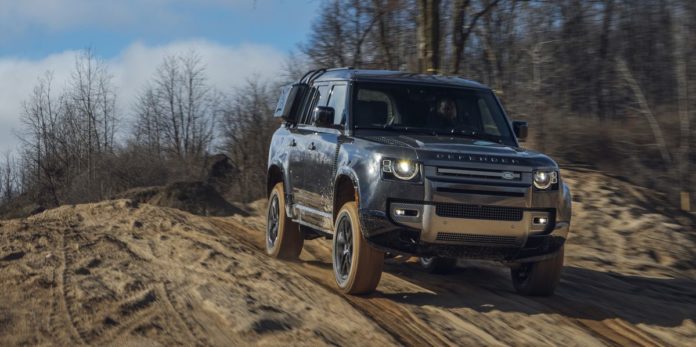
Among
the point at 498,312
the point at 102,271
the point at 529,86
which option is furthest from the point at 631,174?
the point at 102,271

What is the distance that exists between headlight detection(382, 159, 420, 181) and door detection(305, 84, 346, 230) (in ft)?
3.61

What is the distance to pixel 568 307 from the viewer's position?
7750mm

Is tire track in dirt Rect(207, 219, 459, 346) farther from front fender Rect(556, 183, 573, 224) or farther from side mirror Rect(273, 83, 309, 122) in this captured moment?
side mirror Rect(273, 83, 309, 122)

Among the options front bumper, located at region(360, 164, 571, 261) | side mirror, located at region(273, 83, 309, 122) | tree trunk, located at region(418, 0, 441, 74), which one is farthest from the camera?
tree trunk, located at region(418, 0, 441, 74)

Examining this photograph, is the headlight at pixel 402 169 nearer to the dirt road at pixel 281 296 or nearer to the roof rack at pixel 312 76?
the dirt road at pixel 281 296

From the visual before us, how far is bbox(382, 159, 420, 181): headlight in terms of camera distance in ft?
23.5

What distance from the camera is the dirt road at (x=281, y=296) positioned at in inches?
245

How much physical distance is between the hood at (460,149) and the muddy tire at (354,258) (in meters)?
0.72

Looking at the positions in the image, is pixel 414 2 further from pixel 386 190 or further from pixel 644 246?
pixel 386 190

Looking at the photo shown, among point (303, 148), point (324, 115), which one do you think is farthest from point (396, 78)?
point (303, 148)

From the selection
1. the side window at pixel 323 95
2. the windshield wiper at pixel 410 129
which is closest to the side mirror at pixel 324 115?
the windshield wiper at pixel 410 129

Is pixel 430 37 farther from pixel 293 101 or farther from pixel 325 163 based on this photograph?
pixel 325 163

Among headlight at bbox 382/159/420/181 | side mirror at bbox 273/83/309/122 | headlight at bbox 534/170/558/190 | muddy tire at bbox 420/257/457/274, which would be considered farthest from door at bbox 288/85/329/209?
headlight at bbox 534/170/558/190

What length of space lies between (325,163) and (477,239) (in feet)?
6.12
